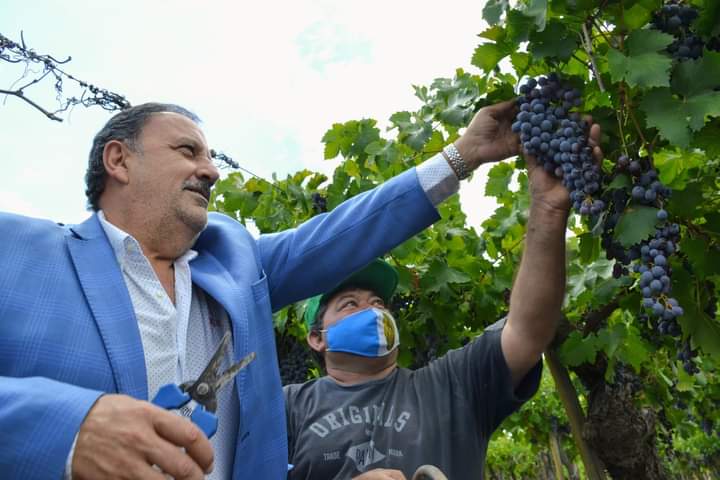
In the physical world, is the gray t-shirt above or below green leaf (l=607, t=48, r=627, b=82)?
below

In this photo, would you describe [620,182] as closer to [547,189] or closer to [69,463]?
[547,189]

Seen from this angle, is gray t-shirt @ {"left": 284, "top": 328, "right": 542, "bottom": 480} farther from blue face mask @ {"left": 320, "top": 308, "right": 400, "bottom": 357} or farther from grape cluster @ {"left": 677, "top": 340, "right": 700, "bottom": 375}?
grape cluster @ {"left": 677, "top": 340, "right": 700, "bottom": 375}

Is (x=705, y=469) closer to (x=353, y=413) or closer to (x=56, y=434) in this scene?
(x=353, y=413)

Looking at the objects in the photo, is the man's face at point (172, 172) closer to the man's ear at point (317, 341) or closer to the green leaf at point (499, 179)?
the man's ear at point (317, 341)

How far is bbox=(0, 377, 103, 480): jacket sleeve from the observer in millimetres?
1208

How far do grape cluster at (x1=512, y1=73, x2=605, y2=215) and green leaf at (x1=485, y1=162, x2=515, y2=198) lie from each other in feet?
4.32

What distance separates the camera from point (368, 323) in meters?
2.99

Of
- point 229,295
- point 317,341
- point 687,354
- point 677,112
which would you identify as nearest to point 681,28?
point 677,112

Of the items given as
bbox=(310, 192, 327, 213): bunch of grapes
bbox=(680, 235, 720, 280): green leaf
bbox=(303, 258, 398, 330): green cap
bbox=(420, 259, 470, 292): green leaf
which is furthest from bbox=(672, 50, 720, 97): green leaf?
bbox=(310, 192, 327, 213): bunch of grapes

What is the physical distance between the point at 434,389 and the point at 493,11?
1557mm

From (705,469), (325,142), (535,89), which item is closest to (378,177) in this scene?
(325,142)

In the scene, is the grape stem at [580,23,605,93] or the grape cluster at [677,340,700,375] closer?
the grape stem at [580,23,605,93]

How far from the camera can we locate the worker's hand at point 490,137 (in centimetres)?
223

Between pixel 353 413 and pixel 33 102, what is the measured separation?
85.0 inches
